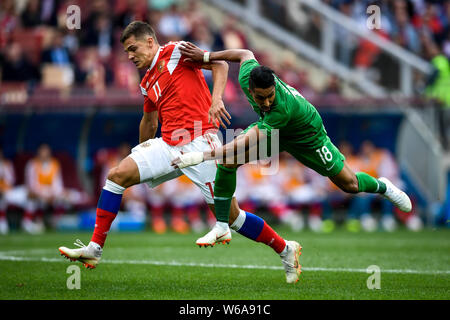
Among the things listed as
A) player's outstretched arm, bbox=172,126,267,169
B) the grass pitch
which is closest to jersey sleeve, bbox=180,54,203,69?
player's outstretched arm, bbox=172,126,267,169

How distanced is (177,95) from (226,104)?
841 cm

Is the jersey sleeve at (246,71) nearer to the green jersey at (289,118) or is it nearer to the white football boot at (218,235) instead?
the green jersey at (289,118)

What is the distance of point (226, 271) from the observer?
309 inches

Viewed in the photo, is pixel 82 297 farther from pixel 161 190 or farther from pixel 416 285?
pixel 161 190

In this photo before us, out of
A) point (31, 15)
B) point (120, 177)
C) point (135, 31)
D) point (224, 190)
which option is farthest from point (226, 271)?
point (31, 15)

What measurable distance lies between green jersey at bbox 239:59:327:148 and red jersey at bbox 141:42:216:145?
1.92 ft

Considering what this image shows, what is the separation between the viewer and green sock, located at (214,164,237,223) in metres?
6.72

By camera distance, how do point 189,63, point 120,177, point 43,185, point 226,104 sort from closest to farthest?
point 120,177 → point 189,63 → point 226,104 → point 43,185

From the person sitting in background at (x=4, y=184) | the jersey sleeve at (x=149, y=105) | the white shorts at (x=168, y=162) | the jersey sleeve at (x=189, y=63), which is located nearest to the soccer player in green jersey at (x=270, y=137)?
the jersey sleeve at (x=189, y=63)

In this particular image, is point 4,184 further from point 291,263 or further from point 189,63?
point 291,263

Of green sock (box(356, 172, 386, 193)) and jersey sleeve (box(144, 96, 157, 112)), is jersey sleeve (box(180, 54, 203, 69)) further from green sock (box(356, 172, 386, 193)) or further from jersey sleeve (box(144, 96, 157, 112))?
green sock (box(356, 172, 386, 193))

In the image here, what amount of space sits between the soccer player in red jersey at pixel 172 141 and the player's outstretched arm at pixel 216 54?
8cm

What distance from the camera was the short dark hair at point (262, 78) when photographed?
6266 millimetres

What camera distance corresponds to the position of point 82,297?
596 cm
